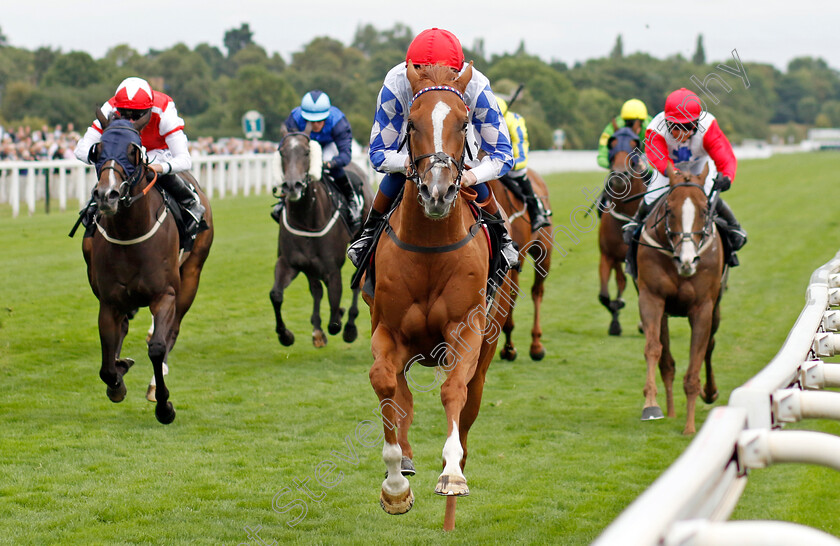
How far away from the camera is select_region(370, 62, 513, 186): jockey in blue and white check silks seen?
15.1 ft

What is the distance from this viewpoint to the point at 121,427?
6.52 meters

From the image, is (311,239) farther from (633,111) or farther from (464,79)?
(464,79)

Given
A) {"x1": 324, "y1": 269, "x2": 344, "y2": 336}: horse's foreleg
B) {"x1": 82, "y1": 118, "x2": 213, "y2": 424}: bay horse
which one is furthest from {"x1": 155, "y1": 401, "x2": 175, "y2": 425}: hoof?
{"x1": 324, "y1": 269, "x2": 344, "y2": 336}: horse's foreleg

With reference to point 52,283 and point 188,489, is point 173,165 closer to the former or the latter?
point 188,489

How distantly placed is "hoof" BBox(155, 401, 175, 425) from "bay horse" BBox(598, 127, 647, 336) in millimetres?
5008

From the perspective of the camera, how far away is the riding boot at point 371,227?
5.05 m

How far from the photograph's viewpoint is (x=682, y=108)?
7012mm

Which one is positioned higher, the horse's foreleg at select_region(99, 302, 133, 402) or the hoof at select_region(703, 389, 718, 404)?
the horse's foreleg at select_region(99, 302, 133, 402)

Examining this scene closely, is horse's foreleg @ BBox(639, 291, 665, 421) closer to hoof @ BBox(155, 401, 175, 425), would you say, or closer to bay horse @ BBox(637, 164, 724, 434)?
bay horse @ BBox(637, 164, 724, 434)

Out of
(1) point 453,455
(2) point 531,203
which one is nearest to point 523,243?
(2) point 531,203

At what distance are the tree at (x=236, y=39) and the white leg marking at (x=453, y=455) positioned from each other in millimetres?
130278

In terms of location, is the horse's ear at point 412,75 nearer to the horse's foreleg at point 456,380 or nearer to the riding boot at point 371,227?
the riding boot at point 371,227

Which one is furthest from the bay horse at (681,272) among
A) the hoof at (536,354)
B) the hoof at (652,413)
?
the hoof at (536,354)

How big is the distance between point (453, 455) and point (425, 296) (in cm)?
72
